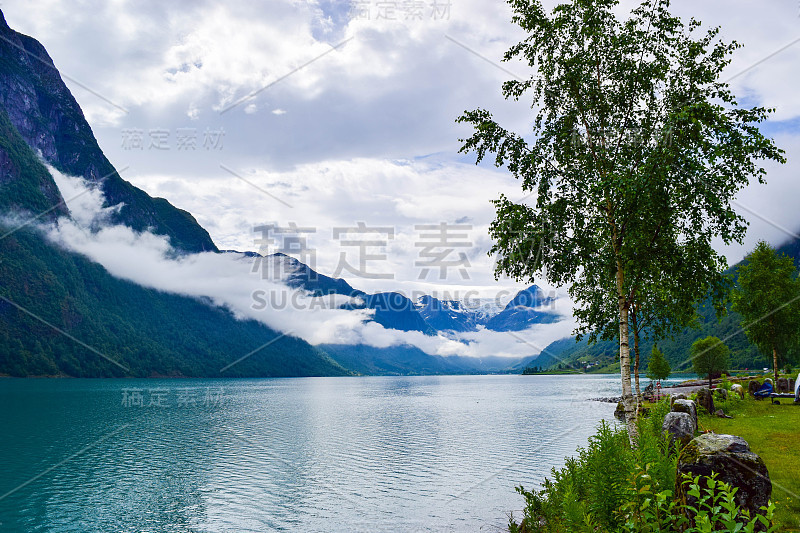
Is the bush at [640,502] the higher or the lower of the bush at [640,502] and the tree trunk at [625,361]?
the lower

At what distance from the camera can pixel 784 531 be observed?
12570 mm

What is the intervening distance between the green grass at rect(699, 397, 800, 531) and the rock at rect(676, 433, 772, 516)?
195 centimetres

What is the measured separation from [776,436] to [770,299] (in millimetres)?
34297

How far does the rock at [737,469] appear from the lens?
10312 millimetres

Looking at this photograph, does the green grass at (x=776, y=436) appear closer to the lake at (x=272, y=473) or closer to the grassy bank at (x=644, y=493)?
the grassy bank at (x=644, y=493)

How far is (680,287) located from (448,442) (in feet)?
148

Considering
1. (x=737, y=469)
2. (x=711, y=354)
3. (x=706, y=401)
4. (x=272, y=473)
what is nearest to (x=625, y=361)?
(x=737, y=469)

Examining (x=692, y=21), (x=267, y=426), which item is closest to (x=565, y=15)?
(x=692, y=21)

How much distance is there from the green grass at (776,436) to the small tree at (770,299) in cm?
1280

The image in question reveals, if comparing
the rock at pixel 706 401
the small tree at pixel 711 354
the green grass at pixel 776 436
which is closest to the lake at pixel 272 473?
the rock at pixel 706 401

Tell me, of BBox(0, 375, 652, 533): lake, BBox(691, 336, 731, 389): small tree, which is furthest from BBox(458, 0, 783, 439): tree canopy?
BBox(691, 336, 731, 389): small tree

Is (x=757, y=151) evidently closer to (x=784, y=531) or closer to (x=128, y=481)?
(x=784, y=531)

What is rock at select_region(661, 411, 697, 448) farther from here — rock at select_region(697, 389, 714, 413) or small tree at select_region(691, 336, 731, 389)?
small tree at select_region(691, 336, 731, 389)

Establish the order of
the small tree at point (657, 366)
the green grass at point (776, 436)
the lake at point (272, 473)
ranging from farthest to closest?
the small tree at point (657, 366)
the lake at point (272, 473)
the green grass at point (776, 436)
